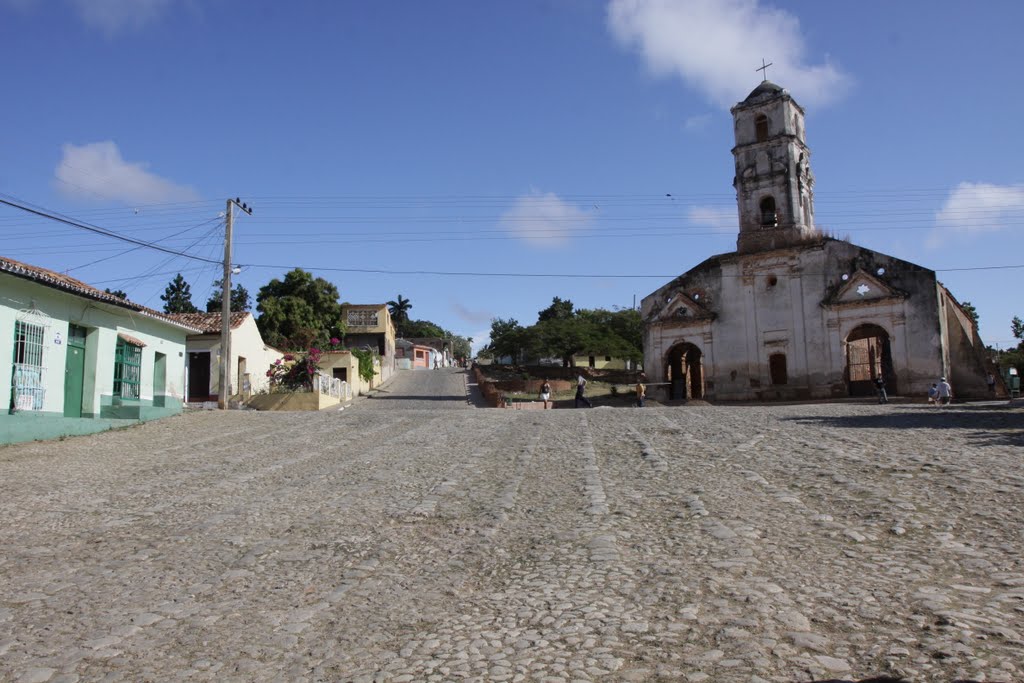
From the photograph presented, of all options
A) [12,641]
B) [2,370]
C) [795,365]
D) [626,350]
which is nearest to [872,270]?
[795,365]

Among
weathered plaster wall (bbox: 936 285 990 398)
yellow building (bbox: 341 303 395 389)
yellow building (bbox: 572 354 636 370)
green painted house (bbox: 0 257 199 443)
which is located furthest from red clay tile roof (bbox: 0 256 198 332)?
yellow building (bbox: 572 354 636 370)

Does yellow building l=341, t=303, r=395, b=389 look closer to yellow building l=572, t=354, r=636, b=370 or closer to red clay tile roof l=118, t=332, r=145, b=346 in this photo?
yellow building l=572, t=354, r=636, b=370

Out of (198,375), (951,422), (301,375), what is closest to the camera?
(951,422)

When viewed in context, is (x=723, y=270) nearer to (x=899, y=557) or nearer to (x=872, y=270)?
(x=872, y=270)

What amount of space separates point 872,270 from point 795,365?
5182 millimetres

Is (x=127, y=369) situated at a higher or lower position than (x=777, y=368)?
lower

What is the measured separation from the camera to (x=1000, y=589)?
13.6ft

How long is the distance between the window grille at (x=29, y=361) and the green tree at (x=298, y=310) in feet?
78.0

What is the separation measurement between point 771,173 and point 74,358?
3001cm

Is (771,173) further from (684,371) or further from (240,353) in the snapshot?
(240,353)

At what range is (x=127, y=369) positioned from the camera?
18297 millimetres

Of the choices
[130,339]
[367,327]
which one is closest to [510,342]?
[367,327]

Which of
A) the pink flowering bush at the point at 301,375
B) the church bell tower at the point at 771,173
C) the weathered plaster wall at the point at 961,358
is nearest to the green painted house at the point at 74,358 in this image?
the pink flowering bush at the point at 301,375

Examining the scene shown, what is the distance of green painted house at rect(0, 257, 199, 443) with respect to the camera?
13.8 m
